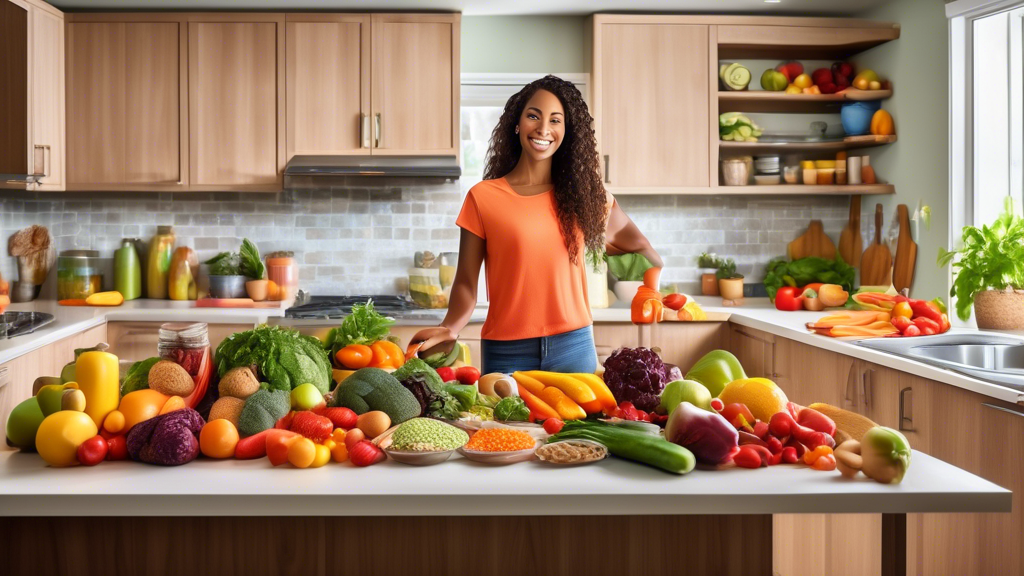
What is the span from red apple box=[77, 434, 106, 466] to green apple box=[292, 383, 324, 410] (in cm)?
35

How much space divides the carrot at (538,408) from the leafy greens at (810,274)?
10.2 ft

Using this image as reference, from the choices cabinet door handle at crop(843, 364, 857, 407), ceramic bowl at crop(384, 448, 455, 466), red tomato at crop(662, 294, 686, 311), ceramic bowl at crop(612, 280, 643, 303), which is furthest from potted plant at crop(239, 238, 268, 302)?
ceramic bowl at crop(384, 448, 455, 466)

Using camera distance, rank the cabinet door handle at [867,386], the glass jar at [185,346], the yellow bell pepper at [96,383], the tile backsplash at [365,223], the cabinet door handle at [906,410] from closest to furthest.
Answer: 1. the yellow bell pepper at [96,383]
2. the glass jar at [185,346]
3. the cabinet door handle at [906,410]
4. the cabinet door handle at [867,386]
5. the tile backsplash at [365,223]

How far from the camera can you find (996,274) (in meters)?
3.32

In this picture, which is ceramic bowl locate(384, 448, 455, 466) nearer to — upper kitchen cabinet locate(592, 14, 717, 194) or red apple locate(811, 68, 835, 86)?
upper kitchen cabinet locate(592, 14, 717, 194)

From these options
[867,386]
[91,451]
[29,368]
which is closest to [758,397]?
[91,451]

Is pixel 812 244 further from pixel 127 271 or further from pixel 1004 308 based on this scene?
pixel 127 271

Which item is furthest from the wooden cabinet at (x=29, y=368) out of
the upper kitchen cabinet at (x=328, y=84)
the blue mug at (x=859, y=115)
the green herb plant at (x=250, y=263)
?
the blue mug at (x=859, y=115)

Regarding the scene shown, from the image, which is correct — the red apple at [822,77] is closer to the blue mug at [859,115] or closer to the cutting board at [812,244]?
the blue mug at [859,115]

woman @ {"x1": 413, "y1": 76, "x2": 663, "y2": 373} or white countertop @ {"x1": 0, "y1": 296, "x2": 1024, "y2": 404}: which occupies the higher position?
woman @ {"x1": 413, "y1": 76, "x2": 663, "y2": 373}

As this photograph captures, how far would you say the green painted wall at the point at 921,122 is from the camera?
3947 millimetres

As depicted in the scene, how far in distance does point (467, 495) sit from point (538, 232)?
1.10 meters

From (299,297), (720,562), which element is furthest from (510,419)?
(299,297)

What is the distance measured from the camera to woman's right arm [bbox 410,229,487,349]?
7.34 feet
